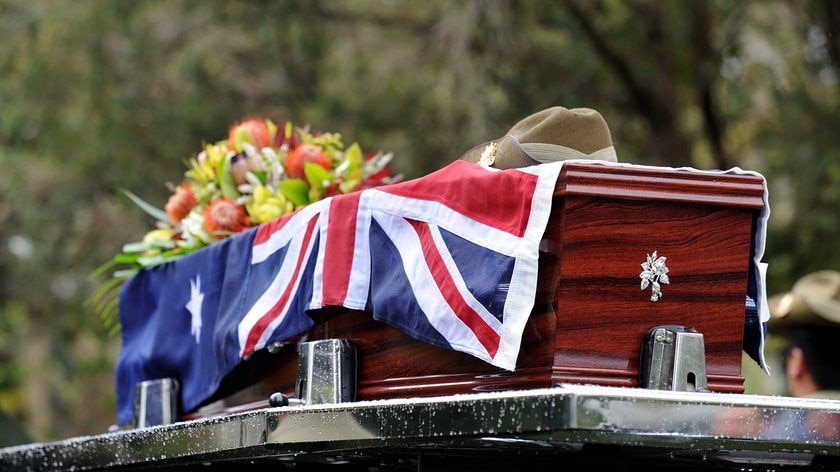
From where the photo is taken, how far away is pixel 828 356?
574 cm

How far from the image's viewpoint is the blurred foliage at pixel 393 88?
36.4 ft

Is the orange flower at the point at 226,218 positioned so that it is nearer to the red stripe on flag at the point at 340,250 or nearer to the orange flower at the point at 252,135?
the orange flower at the point at 252,135

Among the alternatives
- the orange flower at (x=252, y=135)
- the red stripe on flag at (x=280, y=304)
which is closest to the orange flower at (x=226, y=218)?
the orange flower at (x=252, y=135)

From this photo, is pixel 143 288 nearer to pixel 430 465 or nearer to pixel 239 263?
pixel 239 263

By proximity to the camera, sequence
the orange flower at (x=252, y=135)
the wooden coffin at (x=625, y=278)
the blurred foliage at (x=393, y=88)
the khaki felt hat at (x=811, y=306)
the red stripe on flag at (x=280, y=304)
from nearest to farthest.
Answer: the wooden coffin at (x=625, y=278), the red stripe on flag at (x=280, y=304), the orange flower at (x=252, y=135), the khaki felt hat at (x=811, y=306), the blurred foliage at (x=393, y=88)

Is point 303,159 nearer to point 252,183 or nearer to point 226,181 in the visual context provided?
point 252,183

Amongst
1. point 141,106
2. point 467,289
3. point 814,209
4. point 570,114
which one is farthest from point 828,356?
point 141,106

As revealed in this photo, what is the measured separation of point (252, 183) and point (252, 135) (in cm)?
33

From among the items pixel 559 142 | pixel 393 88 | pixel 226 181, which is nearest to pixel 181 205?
pixel 226 181

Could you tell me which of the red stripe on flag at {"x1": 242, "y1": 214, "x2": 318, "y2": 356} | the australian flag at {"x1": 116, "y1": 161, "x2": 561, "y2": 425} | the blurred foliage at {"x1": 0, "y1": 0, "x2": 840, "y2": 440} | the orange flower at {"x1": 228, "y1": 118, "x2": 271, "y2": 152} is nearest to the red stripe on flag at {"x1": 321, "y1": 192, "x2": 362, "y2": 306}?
the australian flag at {"x1": 116, "y1": 161, "x2": 561, "y2": 425}

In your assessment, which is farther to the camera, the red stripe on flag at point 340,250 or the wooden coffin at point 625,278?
the red stripe on flag at point 340,250

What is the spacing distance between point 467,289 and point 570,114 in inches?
26.1

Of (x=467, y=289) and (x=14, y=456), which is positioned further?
(x=14, y=456)

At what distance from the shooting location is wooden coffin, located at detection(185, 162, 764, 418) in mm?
2928
